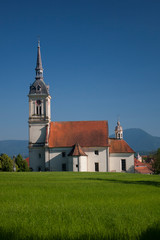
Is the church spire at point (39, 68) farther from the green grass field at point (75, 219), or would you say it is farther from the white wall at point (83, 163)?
the green grass field at point (75, 219)

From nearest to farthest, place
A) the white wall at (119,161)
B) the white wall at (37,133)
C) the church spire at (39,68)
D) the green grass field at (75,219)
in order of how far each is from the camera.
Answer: the green grass field at (75,219)
the white wall at (119,161)
the white wall at (37,133)
the church spire at (39,68)

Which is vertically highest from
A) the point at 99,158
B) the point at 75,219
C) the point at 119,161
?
the point at 99,158

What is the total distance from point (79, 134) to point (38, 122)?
8393 mm

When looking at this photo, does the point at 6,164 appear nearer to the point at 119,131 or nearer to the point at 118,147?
the point at 118,147

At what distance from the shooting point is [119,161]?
201ft

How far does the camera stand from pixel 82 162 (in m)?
58.9

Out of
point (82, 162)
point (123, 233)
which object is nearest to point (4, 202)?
point (123, 233)

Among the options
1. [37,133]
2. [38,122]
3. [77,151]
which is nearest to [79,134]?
[77,151]

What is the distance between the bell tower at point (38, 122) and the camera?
62594 millimetres

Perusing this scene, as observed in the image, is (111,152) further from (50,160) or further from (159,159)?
(159,159)

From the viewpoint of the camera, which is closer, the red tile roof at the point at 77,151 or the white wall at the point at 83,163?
the red tile roof at the point at 77,151

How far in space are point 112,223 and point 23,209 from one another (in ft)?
14.0

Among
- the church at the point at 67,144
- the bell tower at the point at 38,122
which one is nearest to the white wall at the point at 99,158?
the church at the point at 67,144

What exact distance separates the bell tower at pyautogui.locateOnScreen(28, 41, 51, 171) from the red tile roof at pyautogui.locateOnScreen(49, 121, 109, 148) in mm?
1810
